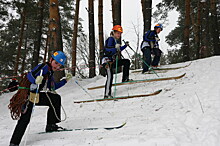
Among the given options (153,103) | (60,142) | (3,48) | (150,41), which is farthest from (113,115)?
(3,48)

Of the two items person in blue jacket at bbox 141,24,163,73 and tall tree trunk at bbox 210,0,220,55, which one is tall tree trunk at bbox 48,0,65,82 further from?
tall tree trunk at bbox 210,0,220,55

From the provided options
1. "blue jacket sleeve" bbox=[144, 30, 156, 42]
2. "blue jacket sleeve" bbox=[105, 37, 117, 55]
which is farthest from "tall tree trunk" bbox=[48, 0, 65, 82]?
"blue jacket sleeve" bbox=[144, 30, 156, 42]

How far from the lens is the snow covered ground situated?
113 inches

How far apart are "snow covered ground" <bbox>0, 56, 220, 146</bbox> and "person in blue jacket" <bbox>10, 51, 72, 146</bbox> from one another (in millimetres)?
331

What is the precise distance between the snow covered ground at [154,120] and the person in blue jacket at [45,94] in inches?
13.0

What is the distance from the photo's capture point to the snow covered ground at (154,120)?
113 inches

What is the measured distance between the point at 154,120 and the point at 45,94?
2.27m

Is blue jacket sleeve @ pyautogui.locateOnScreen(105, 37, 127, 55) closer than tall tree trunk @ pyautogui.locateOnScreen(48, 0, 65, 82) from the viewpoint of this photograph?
Yes

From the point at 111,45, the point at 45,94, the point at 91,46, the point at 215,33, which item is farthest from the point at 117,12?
the point at 45,94

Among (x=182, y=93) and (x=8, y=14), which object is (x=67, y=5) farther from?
(x=182, y=93)

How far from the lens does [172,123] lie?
3.31 metres

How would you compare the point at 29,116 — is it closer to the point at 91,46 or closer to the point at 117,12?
the point at 117,12

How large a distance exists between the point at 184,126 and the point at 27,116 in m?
2.80

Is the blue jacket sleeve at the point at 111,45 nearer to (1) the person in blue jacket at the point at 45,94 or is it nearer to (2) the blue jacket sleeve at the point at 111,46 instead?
(2) the blue jacket sleeve at the point at 111,46
